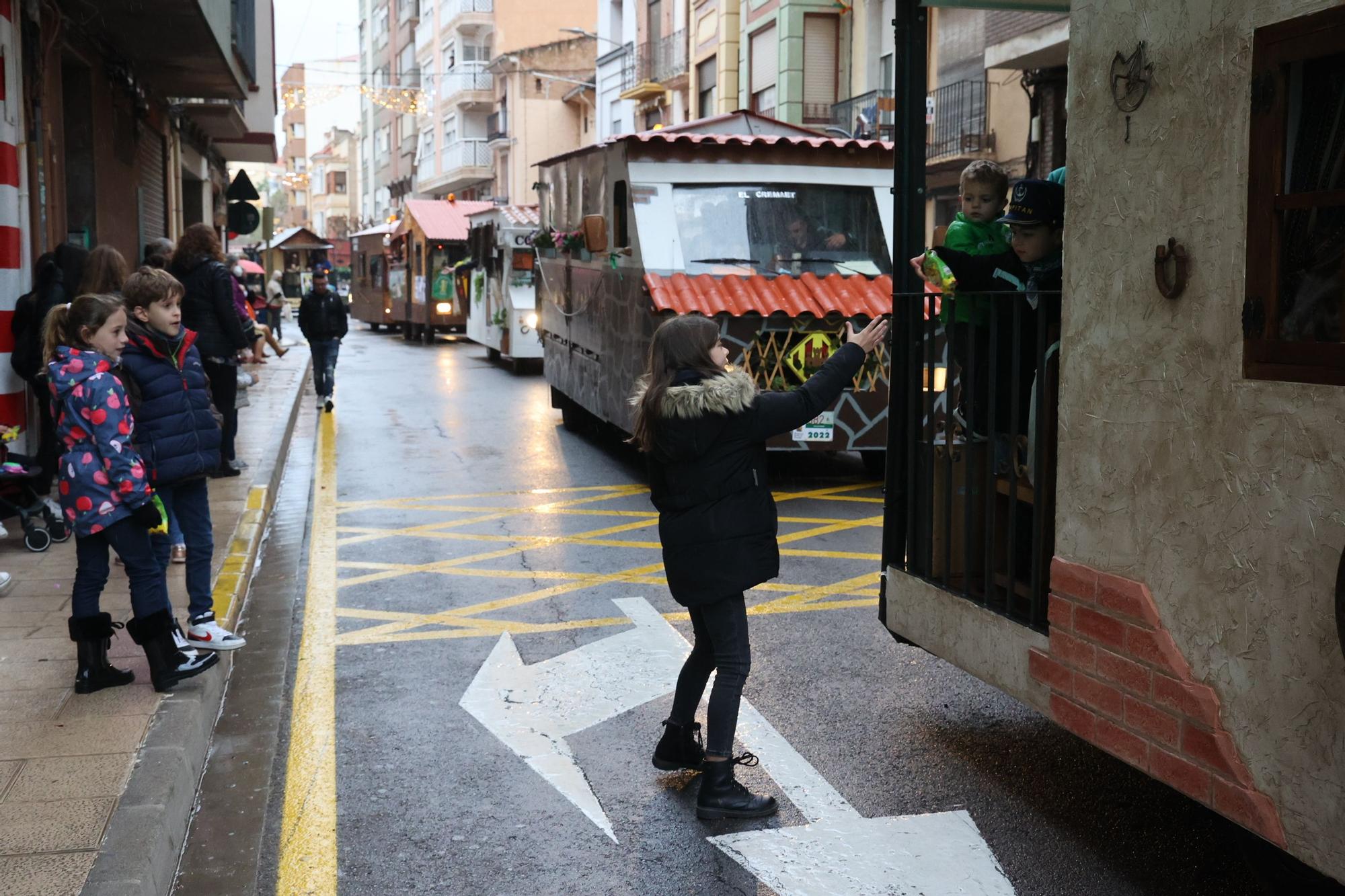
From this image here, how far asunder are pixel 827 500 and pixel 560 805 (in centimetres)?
611

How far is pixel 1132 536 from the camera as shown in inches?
135

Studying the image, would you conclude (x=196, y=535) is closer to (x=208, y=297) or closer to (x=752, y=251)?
(x=208, y=297)

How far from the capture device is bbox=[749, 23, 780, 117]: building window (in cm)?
3106

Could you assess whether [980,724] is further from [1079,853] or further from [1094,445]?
[1094,445]

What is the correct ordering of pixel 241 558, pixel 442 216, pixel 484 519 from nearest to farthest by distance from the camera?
pixel 241 558
pixel 484 519
pixel 442 216

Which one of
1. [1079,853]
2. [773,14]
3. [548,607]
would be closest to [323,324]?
[548,607]

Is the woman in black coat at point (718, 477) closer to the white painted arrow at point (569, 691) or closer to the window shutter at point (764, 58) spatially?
the white painted arrow at point (569, 691)

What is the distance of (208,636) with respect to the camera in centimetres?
555

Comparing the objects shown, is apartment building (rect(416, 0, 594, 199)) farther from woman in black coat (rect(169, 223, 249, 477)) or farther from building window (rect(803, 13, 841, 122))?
woman in black coat (rect(169, 223, 249, 477))

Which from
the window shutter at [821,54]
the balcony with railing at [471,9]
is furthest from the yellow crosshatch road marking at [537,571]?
the balcony with railing at [471,9]

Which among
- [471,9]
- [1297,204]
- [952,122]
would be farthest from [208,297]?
[471,9]

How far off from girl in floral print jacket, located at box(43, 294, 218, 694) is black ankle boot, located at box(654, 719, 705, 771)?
1.81 meters

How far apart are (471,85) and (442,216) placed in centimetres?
2731

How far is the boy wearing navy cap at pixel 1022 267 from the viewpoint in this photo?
438 centimetres
